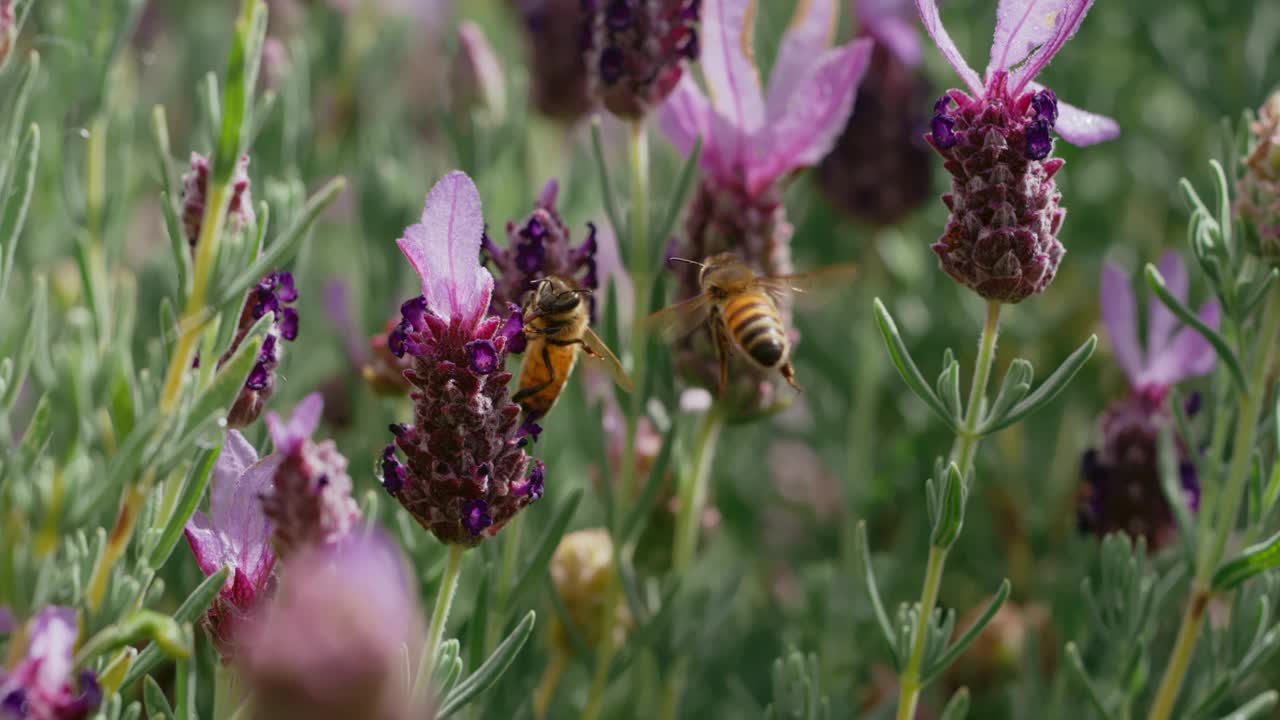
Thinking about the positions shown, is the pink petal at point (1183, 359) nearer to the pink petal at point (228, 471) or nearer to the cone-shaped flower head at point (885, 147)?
the cone-shaped flower head at point (885, 147)

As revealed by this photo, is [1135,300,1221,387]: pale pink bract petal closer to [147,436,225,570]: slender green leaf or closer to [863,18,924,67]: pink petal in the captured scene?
[863,18,924,67]: pink petal

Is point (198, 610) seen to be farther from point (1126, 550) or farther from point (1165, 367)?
point (1165, 367)

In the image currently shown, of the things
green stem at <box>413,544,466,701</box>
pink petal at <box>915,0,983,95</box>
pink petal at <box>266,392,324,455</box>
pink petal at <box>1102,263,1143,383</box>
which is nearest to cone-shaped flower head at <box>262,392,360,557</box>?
pink petal at <box>266,392,324,455</box>

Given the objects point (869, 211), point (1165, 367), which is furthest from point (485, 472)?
point (869, 211)

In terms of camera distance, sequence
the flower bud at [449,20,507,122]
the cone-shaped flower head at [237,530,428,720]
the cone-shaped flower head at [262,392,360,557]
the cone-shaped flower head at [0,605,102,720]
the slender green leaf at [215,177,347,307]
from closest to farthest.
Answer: the cone-shaped flower head at [237,530,428,720] → the cone-shaped flower head at [0,605,102,720] → the slender green leaf at [215,177,347,307] → the cone-shaped flower head at [262,392,360,557] → the flower bud at [449,20,507,122]

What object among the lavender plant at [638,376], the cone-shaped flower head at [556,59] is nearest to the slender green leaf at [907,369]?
the lavender plant at [638,376]

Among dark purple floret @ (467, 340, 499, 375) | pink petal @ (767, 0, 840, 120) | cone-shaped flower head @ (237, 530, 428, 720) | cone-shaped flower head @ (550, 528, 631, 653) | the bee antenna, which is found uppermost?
pink petal @ (767, 0, 840, 120)
